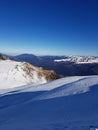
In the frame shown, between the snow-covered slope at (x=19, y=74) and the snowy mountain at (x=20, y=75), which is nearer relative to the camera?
the snow-covered slope at (x=19, y=74)

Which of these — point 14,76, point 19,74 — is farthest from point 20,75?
point 14,76

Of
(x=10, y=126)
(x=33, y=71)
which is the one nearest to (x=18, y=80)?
(x=33, y=71)

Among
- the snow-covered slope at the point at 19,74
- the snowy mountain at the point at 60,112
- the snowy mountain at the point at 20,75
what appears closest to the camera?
the snowy mountain at the point at 60,112

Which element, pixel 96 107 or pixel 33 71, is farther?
pixel 33 71

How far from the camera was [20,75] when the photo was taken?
5381 cm

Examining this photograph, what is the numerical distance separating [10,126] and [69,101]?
138 inches

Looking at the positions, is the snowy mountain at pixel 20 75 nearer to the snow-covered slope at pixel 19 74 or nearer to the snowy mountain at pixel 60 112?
the snow-covered slope at pixel 19 74

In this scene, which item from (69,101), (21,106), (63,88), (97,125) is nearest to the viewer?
(97,125)

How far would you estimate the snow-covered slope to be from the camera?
5072 centimetres

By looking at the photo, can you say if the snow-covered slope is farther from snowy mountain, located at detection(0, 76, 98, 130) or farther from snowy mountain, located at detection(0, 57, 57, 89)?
snowy mountain, located at detection(0, 76, 98, 130)

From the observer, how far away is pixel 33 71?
5700 cm

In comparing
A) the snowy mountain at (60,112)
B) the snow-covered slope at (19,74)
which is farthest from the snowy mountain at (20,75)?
the snowy mountain at (60,112)

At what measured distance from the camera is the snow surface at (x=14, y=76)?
164 ft

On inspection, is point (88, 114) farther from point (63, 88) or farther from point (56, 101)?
point (63, 88)
